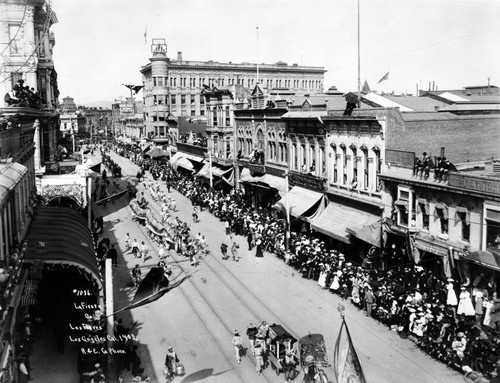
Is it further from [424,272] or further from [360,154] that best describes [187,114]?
[424,272]

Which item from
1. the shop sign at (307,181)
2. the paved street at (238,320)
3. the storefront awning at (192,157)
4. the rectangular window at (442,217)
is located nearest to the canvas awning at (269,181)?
the shop sign at (307,181)

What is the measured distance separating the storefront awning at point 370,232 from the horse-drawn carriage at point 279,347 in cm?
1160

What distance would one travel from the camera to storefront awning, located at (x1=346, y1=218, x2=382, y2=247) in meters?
30.8

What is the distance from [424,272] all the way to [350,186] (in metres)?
9.43

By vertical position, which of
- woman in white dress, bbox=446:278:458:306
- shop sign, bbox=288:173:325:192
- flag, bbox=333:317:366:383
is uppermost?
shop sign, bbox=288:173:325:192

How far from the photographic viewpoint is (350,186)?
35.6 meters

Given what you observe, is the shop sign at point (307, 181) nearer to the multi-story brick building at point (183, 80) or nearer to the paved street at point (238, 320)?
the paved street at point (238, 320)

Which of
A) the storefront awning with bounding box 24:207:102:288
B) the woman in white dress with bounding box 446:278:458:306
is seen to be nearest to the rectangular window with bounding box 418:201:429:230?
the woman in white dress with bounding box 446:278:458:306

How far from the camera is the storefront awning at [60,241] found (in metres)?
21.5

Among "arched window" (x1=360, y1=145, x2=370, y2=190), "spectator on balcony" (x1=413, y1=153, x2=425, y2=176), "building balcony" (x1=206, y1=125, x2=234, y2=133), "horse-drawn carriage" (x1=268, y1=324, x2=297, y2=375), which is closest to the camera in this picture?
"horse-drawn carriage" (x1=268, y1=324, x2=297, y2=375)

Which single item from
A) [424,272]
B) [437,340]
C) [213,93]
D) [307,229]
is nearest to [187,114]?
[213,93]

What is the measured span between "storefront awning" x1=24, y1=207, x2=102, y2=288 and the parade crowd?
9.42 metres

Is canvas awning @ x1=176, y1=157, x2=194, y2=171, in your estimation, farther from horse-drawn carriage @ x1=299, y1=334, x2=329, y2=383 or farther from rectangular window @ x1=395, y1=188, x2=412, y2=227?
horse-drawn carriage @ x1=299, y1=334, x2=329, y2=383

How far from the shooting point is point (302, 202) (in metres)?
Answer: 39.8
